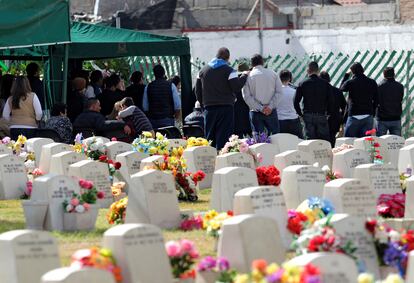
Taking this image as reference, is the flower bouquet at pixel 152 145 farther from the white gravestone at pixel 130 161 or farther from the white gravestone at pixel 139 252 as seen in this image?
the white gravestone at pixel 139 252

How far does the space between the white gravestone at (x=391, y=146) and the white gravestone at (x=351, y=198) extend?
841 centimetres

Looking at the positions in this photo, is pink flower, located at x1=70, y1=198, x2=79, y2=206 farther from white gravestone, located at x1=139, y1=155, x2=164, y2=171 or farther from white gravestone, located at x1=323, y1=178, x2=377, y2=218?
white gravestone, located at x1=323, y1=178, x2=377, y2=218

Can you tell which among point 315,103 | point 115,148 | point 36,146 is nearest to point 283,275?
point 115,148

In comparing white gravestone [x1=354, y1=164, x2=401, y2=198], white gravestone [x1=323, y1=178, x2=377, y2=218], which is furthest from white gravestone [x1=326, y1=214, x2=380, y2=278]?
white gravestone [x1=354, y1=164, x2=401, y2=198]

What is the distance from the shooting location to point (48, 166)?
19.2 meters

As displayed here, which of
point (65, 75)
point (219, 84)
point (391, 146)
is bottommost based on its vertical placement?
point (391, 146)

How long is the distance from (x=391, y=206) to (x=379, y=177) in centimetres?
52

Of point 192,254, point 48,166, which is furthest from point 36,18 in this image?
point 192,254

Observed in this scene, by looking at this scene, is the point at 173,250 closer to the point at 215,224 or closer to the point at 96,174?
the point at 215,224

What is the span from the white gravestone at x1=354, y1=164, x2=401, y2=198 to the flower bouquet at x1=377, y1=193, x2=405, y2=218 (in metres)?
0.15

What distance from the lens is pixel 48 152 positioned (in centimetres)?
1936

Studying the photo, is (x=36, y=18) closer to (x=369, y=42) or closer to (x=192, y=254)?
(x=192, y=254)

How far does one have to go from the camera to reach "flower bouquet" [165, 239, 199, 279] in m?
10.6

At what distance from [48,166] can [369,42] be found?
1741cm
